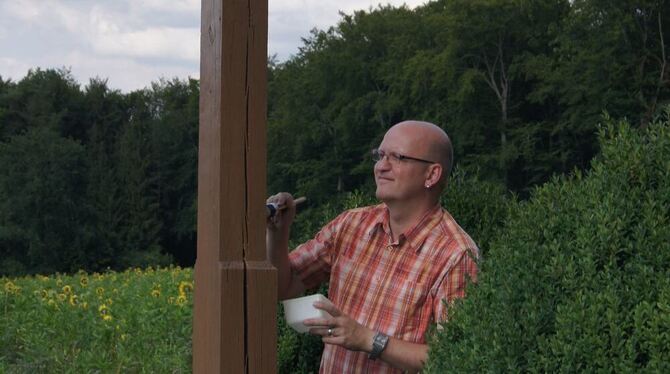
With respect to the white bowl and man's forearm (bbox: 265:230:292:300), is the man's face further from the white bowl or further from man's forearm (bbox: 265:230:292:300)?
the white bowl

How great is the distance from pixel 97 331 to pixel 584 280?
4.94 meters

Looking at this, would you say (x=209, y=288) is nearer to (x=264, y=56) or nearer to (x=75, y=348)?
(x=264, y=56)

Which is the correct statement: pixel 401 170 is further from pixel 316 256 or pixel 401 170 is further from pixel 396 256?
pixel 316 256

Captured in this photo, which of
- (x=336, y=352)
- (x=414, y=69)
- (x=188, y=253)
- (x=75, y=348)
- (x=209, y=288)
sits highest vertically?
(x=414, y=69)

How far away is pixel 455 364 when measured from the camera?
2227 mm

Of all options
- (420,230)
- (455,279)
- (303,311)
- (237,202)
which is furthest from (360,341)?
(237,202)

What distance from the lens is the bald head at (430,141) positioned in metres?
2.95

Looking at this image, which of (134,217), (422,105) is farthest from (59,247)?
(422,105)

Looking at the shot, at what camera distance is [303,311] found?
2.65 m

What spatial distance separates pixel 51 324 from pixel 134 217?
103 feet

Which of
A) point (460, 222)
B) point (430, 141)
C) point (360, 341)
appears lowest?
point (360, 341)

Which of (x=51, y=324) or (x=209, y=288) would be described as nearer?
(x=209, y=288)

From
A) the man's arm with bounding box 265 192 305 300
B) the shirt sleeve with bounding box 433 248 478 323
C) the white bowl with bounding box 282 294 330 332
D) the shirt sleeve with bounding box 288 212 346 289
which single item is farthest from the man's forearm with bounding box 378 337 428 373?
the shirt sleeve with bounding box 288 212 346 289

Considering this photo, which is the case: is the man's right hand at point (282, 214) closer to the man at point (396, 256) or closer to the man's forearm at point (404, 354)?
the man at point (396, 256)
